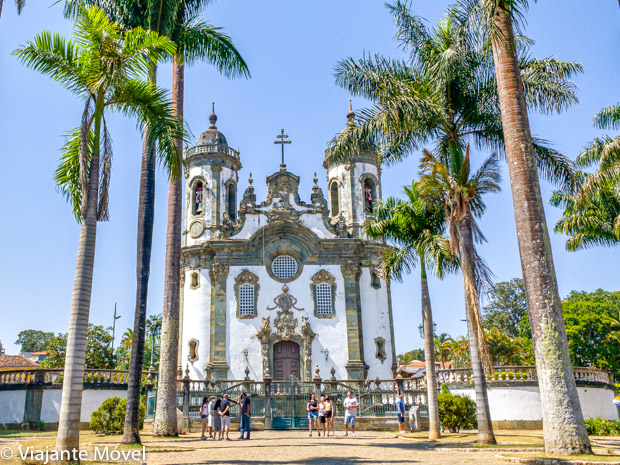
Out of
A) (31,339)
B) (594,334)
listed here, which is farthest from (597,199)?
(31,339)

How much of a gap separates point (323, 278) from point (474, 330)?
808 inches

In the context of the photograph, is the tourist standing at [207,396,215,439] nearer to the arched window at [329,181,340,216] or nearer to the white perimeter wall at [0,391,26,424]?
the white perimeter wall at [0,391,26,424]

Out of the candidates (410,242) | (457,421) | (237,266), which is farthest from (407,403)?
(237,266)

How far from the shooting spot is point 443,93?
1641cm

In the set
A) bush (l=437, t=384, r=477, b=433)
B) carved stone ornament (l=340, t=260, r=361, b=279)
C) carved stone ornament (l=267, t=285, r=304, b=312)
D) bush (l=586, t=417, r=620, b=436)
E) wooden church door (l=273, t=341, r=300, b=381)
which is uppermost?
carved stone ornament (l=340, t=260, r=361, b=279)

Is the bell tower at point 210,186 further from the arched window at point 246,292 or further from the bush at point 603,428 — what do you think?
the bush at point 603,428

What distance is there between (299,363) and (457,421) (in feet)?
44.3

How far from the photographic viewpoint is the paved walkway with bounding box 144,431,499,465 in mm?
11281

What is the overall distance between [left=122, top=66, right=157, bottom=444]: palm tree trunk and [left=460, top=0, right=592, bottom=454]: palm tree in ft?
27.3

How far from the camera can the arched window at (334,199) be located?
38.6 metres

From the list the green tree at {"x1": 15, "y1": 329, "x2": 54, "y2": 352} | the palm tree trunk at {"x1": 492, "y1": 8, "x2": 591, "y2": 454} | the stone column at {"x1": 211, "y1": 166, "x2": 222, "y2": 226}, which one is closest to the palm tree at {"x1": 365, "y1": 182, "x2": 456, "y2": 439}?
the palm tree trunk at {"x1": 492, "y1": 8, "x2": 591, "y2": 454}

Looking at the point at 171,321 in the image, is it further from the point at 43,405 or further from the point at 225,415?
the point at 43,405

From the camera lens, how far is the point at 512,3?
12.2 metres

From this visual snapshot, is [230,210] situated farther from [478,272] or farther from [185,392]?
[478,272]
